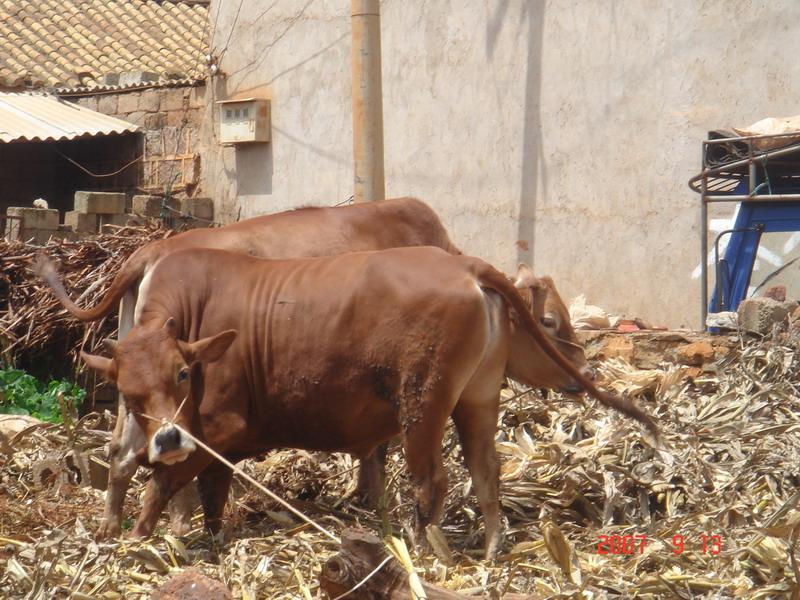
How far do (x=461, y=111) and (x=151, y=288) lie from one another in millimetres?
7134

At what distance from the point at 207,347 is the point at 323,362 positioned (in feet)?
1.84

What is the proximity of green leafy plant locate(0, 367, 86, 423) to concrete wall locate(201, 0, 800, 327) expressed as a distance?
5.06 metres

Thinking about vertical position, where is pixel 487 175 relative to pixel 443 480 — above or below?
above

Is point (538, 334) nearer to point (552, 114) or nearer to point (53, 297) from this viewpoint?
point (53, 297)

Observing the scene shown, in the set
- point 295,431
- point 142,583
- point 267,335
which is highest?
point 267,335

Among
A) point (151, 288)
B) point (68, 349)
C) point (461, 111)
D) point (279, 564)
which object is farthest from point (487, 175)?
point (279, 564)

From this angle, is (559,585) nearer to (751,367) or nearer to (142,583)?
(142,583)

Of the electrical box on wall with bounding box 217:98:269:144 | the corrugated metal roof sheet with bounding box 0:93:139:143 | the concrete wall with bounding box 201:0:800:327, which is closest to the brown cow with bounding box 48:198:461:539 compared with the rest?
the concrete wall with bounding box 201:0:800:327

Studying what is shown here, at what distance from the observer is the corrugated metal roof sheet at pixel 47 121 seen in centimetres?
1494

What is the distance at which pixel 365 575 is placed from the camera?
4.39m

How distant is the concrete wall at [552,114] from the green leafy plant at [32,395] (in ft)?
16.6

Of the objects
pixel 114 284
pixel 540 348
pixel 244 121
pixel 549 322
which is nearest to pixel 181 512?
pixel 114 284

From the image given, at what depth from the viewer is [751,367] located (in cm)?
761

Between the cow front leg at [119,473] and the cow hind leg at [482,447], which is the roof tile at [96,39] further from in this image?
the cow hind leg at [482,447]
